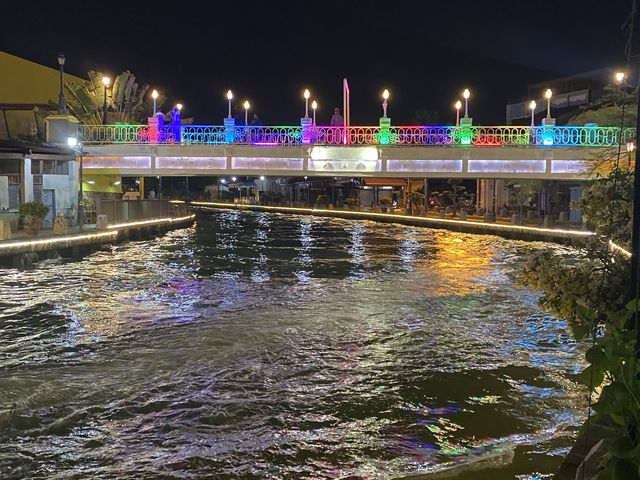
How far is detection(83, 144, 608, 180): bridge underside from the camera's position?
99.9ft

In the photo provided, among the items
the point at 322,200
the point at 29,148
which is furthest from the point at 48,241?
the point at 322,200

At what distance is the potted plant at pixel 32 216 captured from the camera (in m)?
25.1

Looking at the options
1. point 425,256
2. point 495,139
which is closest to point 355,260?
point 425,256

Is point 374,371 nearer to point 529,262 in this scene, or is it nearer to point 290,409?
point 290,409

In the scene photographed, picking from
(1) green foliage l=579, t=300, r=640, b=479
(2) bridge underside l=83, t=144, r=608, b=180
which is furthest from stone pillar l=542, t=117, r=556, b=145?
(1) green foliage l=579, t=300, r=640, b=479

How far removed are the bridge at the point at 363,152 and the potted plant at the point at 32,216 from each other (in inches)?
256

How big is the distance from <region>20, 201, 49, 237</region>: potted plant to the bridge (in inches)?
256

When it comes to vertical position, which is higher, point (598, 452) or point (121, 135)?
point (121, 135)

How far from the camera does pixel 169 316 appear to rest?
1497 cm

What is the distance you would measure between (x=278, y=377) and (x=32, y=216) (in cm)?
1849

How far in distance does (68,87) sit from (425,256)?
33933mm

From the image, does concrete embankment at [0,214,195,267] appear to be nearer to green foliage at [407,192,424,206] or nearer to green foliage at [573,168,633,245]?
green foliage at [573,168,633,245]

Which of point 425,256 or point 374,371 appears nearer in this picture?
point 374,371

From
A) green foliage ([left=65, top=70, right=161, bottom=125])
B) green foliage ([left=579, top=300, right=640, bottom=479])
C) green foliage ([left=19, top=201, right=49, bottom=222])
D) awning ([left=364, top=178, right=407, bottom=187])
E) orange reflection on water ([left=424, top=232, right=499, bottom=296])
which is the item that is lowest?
orange reflection on water ([left=424, top=232, right=499, bottom=296])
